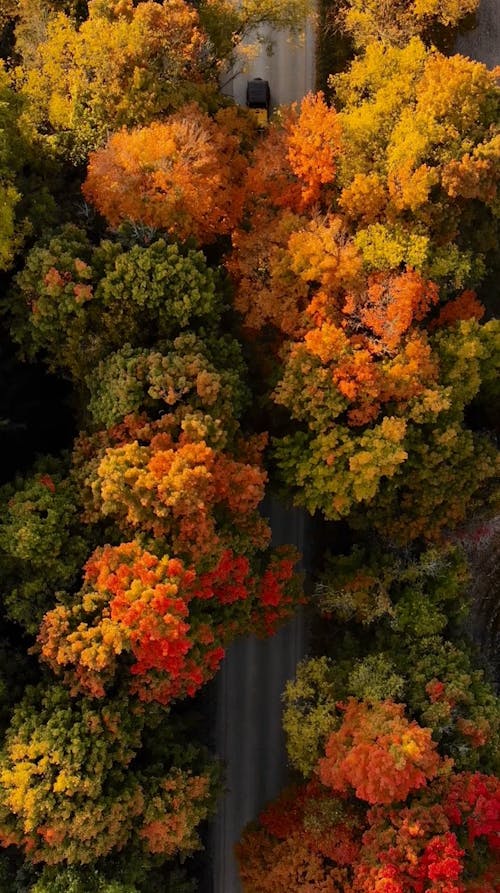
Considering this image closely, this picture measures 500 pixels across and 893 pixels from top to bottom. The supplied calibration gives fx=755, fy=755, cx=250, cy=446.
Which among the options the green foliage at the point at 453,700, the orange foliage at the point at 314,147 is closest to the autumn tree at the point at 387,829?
the green foliage at the point at 453,700

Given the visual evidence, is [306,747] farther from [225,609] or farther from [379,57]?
[379,57]

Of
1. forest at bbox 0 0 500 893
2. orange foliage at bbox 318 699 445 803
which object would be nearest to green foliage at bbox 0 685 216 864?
forest at bbox 0 0 500 893

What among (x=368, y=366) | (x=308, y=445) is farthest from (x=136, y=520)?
(x=368, y=366)

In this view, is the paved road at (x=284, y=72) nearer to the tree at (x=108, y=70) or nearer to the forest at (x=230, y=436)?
the forest at (x=230, y=436)

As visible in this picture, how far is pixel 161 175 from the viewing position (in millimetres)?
24906

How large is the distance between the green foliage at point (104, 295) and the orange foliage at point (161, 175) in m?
1.20

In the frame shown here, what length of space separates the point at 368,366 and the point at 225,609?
956cm

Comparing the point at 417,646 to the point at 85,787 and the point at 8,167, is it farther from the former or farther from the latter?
the point at 8,167

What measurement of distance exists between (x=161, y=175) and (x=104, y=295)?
14.4 ft

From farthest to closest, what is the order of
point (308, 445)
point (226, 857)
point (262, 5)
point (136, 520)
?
point (226, 857)
point (262, 5)
point (308, 445)
point (136, 520)

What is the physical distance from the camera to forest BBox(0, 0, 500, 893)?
23.1 m

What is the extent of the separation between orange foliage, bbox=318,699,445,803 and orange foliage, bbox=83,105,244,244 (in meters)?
17.5

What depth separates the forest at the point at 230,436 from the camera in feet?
75.9

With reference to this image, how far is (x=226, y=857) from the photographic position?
3197cm
